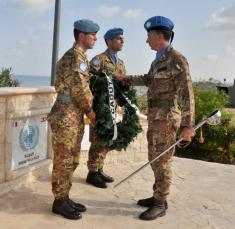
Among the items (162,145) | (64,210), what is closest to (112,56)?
(162,145)

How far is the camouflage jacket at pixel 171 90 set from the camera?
414 cm

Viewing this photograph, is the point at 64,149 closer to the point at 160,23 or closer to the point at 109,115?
the point at 109,115

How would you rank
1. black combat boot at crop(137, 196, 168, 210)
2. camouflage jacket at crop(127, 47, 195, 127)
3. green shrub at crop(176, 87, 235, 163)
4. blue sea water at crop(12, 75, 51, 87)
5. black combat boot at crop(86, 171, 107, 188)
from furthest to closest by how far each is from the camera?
green shrub at crop(176, 87, 235, 163), blue sea water at crop(12, 75, 51, 87), black combat boot at crop(86, 171, 107, 188), black combat boot at crop(137, 196, 168, 210), camouflage jacket at crop(127, 47, 195, 127)

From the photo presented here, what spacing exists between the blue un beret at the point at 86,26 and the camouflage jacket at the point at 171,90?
2.39ft

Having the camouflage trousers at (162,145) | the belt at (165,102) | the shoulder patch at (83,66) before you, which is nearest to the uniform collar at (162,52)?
the belt at (165,102)

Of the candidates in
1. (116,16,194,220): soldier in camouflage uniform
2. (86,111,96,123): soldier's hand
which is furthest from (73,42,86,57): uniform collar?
(116,16,194,220): soldier in camouflage uniform

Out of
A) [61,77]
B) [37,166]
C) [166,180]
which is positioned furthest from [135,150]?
[61,77]

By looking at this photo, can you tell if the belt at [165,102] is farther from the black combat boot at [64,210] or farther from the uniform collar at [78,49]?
the black combat boot at [64,210]

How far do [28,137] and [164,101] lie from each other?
1.82 m

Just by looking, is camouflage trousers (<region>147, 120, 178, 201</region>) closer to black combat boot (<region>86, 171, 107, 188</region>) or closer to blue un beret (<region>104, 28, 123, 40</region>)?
black combat boot (<region>86, 171, 107, 188</region>)

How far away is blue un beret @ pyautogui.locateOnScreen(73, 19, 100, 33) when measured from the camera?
13.8 feet

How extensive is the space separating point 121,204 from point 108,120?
3.28 ft

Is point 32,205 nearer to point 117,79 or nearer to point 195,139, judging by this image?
point 117,79

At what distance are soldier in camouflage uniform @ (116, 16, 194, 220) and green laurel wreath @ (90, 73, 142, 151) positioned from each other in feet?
1.60
